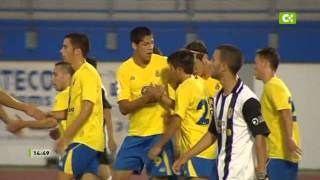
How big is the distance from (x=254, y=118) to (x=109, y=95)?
32.7 ft

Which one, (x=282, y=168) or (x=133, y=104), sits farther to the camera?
(x=133, y=104)

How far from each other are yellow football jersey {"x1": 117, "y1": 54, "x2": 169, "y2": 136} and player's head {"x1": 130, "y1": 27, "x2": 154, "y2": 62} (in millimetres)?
124

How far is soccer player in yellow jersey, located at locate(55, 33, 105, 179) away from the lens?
645 cm

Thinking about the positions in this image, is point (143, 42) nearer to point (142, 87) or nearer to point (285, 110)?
point (142, 87)

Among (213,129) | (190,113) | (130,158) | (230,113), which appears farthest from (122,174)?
(230,113)

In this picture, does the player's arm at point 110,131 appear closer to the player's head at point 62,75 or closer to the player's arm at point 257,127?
the player's head at point 62,75

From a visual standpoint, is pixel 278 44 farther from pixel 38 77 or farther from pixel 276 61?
pixel 276 61

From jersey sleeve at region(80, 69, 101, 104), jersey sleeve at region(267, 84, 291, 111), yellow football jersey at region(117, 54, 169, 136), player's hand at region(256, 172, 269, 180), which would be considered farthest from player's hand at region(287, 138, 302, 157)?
jersey sleeve at region(80, 69, 101, 104)

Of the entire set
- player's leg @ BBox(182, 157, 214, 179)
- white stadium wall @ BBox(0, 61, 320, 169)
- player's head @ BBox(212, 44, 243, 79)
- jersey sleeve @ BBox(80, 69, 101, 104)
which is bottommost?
white stadium wall @ BBox(0, 61, 320, 169)

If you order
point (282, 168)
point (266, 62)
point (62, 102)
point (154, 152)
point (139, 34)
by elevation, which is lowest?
point (282, 168)

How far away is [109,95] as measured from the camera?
15195 mm

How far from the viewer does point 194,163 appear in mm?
6914

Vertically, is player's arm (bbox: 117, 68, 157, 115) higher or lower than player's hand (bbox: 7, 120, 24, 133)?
higher

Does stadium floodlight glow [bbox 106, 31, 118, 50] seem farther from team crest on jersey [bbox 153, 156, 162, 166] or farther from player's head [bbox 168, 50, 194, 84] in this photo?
player's head [bbox 168, 50, 194, 84]
